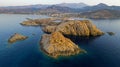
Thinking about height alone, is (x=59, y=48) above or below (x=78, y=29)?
above

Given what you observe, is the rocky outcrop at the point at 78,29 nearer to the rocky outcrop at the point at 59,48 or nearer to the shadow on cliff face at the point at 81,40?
the shadow on cliff face at the point at 81,40

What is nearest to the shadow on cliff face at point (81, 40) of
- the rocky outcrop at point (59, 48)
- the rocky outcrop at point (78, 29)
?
the rocky outcrop at point (78, 29)

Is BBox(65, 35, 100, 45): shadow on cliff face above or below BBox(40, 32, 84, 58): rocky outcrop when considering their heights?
below

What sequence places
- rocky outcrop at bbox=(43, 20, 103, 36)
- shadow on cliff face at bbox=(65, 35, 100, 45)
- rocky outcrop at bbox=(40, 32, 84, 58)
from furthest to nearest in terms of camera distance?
rocky outcrop at bbox=(43, 20, 103, 36) → shadow on cliff face at bbox=(65, 35, 100, 45) → rocky outcrop at bbox=(40, 32, 84, 58)

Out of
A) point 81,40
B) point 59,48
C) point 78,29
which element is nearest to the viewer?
point 59,48

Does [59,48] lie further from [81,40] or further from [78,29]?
[78,29]

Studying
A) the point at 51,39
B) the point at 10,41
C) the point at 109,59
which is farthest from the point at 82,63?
the point at 10,41

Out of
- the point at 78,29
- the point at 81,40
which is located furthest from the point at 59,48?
the point at 78,29

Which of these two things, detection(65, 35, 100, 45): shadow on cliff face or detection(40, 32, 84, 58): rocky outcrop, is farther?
detection(65, 35, 100, 45): shadow on cliff face

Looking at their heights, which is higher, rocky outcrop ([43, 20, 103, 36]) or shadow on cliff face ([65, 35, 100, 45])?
rocky outcrop ([43, 20, 103, 36])

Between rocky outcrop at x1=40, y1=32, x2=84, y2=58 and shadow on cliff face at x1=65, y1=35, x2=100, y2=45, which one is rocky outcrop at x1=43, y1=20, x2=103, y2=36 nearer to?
shadow on cliff face at x1=65, y1=35, x2=100, y2=45

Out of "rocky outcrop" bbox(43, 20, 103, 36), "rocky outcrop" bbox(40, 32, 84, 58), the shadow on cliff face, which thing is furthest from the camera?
"rocky outcrop" bbox(43, 20, 103, 36)

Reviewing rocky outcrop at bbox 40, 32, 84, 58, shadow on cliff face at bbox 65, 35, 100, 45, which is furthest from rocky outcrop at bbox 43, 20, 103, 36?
rocky outcrop at bbox 40, 32, 84, 58
